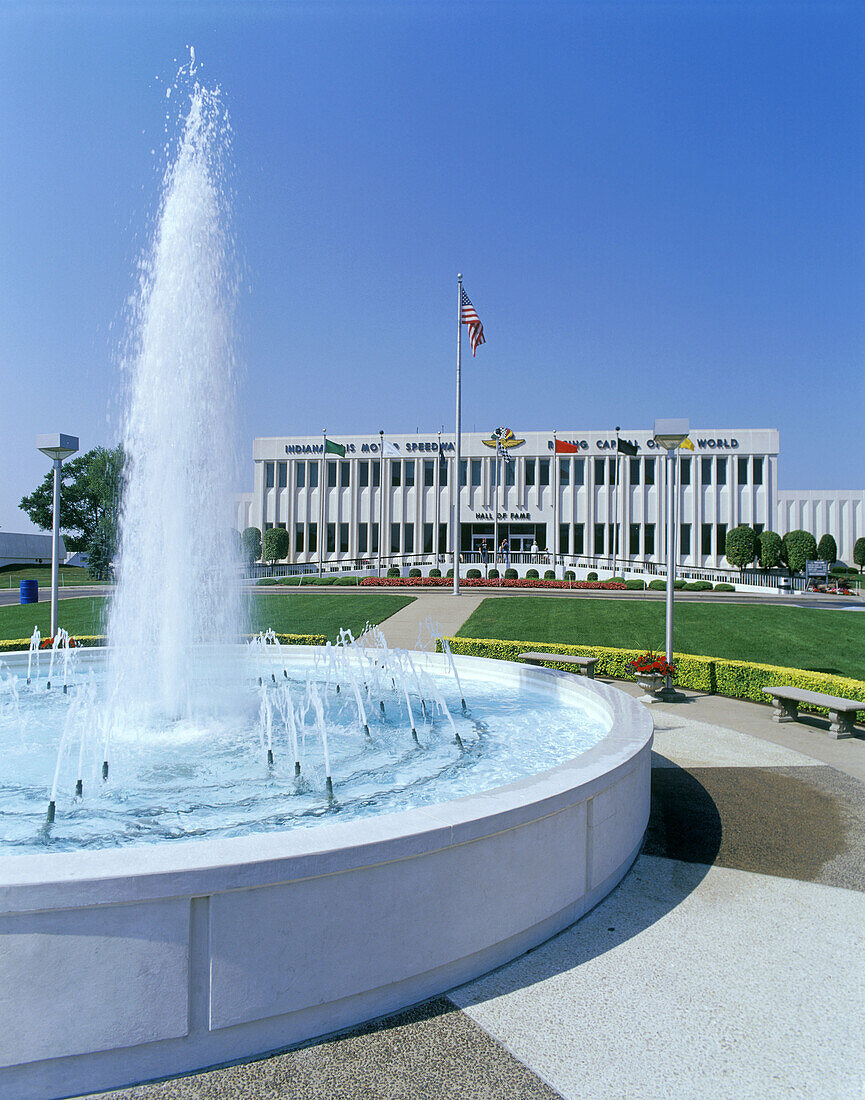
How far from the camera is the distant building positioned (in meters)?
70.9

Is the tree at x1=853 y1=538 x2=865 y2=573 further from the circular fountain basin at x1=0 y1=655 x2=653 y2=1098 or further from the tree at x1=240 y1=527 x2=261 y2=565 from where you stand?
the circular fountain basin at x1=0 y1=655 x2=653 y2=1098

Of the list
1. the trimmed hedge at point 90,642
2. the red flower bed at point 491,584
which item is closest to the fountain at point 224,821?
the trimmed hedge at point 90,642

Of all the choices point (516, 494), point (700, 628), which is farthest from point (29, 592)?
point (516, 494)

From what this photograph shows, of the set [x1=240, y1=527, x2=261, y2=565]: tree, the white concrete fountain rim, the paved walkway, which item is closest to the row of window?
[x1=240, y1=527, x2=261, y2=565]: tree

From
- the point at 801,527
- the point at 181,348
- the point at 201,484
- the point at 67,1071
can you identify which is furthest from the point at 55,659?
the point at 801,527

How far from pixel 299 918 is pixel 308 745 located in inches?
191

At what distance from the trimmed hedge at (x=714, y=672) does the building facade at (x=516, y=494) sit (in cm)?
3521

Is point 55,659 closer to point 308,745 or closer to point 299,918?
point 308,745

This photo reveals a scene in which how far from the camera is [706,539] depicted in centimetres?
5441

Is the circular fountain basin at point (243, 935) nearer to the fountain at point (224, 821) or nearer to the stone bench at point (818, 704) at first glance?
the fountain at point (224, 821)

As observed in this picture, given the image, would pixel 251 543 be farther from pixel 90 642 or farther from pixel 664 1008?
pixel 664 1008

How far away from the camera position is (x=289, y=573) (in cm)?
5041

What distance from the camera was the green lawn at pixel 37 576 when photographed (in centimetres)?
4936

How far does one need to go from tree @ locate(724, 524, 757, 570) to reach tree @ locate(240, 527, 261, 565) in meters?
34.6
